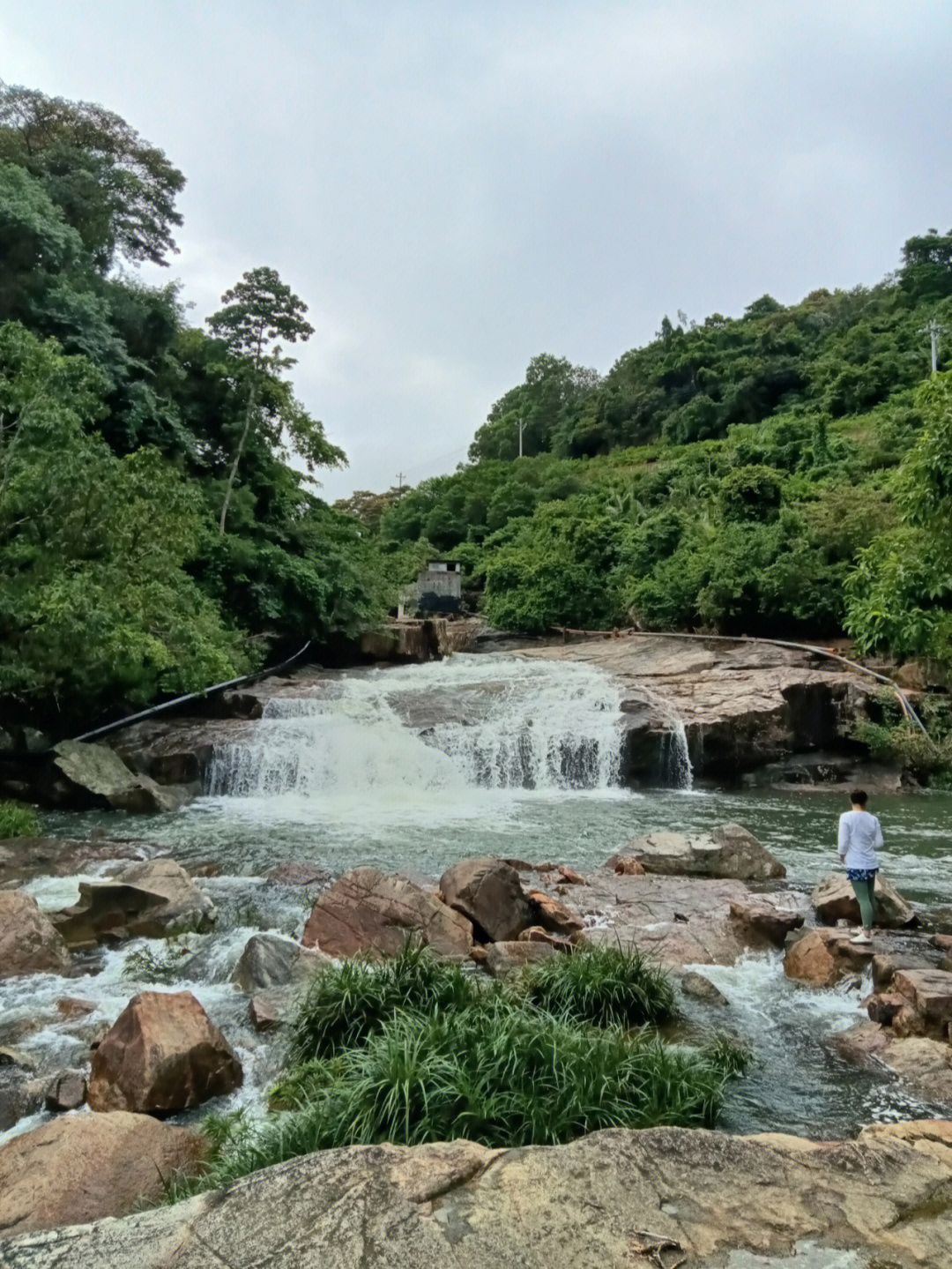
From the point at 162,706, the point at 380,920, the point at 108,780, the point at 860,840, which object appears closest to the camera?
the point at 380,920

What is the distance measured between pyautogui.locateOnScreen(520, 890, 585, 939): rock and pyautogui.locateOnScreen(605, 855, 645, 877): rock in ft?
7.11

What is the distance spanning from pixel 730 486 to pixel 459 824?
858 inches

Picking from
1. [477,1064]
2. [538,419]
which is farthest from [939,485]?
[538,419]

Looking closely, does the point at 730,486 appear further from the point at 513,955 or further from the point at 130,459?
the point at 513,955

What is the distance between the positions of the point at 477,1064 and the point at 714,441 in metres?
49.5

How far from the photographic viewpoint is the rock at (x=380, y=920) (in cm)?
717

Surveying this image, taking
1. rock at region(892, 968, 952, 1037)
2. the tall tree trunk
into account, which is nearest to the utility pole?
the tall tree trunk

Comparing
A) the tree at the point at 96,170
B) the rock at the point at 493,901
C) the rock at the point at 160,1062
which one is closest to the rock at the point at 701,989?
the rock at the point at 493,901

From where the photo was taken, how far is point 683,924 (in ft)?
26.5

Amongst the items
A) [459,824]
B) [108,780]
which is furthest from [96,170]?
[459,824]

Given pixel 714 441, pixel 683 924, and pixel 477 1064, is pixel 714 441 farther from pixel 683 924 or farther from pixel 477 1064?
pixel 477 1064

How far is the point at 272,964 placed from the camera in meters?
6.69

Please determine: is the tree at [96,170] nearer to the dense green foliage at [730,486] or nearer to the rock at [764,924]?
the dense green foliage at [730,486]

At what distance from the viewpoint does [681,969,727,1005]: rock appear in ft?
21.1
